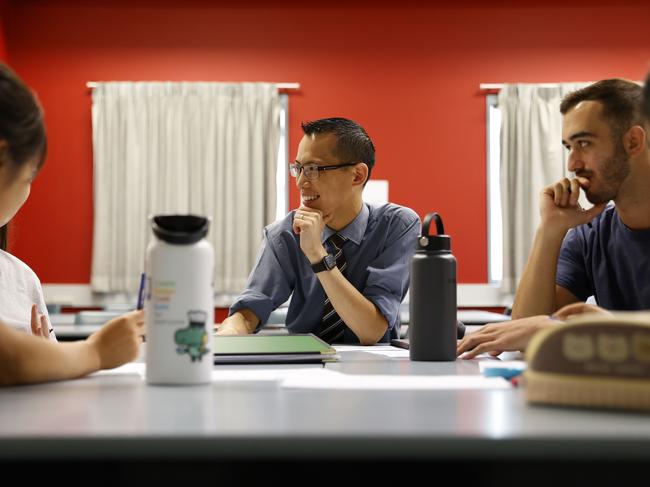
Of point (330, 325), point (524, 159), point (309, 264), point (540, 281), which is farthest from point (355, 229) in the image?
point (524, 159)

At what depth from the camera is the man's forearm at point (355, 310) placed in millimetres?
1999

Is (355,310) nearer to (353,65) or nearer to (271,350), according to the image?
(271,350)

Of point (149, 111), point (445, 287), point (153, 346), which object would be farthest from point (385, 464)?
point (149, 111)

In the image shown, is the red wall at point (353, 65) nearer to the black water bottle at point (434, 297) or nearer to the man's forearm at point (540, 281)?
the man's forearm at point (540, 281)

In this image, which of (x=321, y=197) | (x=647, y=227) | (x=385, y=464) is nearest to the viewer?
(x=385, y=464)

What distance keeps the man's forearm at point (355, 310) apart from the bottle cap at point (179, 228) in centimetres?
112

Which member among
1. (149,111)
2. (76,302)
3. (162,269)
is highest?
(149,111)

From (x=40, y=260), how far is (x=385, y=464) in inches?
200

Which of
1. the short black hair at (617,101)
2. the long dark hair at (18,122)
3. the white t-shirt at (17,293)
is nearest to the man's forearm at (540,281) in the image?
the short black hair at (617,101)

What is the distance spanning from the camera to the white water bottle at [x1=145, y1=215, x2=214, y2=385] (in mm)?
907

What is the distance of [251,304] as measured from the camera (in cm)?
223

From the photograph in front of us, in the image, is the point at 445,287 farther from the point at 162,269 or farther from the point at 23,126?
the point at 23,126

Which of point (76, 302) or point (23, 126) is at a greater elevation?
point (23, 126)

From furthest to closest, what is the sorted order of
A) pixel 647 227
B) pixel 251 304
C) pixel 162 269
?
pixel 251 304 → pixel 647 227 → pixel 162 269
